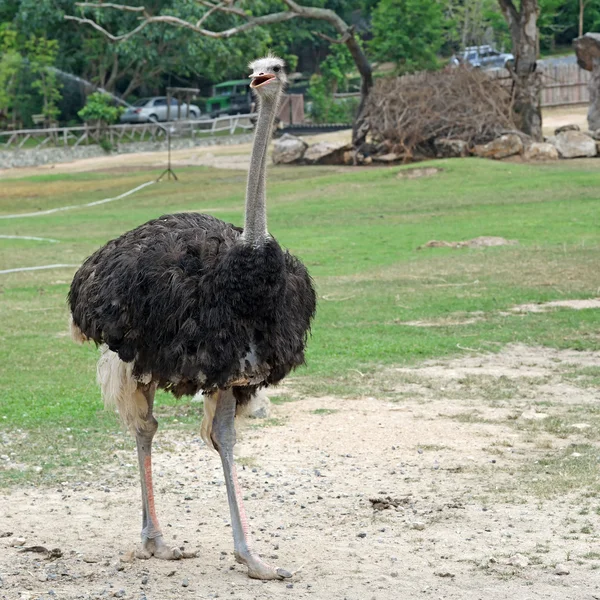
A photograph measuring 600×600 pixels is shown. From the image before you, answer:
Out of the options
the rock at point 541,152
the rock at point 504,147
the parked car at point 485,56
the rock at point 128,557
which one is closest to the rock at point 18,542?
the rock at point 128,557

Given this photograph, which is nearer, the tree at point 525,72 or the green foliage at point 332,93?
the tree at point 525,72

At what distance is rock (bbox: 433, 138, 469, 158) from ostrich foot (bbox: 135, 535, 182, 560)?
21.5 meters

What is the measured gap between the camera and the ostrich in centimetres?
441

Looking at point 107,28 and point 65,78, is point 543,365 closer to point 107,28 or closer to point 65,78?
point 107,28

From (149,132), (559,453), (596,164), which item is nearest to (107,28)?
(149,132)

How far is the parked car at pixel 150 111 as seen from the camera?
43.9m

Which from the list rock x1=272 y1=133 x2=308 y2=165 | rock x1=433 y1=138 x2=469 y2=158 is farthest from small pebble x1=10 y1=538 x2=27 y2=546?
rock x1=272 y1=133 x2=308 y2=165

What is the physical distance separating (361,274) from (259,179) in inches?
343

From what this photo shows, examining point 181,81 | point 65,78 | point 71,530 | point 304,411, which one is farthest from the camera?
point 181,81

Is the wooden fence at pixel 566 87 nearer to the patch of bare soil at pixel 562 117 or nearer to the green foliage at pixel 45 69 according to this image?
the patch of bare soil at pixel 562 117

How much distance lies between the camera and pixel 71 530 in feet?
16.8

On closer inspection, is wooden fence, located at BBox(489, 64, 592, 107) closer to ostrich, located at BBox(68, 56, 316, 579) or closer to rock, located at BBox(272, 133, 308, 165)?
rock, located at BBox(272, 133, 308, 165)

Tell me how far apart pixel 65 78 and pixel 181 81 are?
740cm

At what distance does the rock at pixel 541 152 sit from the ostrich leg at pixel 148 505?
21098 millimetres
